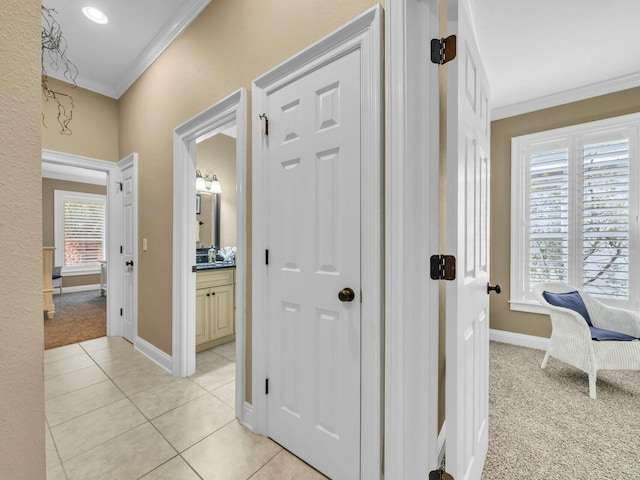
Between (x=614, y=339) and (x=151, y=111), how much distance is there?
4552mm

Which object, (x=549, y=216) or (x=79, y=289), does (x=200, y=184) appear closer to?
(x=549, y=216)

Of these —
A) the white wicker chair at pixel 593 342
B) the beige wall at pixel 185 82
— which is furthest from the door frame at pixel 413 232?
the white wicker chair at pixel 593 342

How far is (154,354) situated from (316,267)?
2.27 meters

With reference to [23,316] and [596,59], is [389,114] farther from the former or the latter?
[596,59]

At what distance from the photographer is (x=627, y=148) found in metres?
2.68

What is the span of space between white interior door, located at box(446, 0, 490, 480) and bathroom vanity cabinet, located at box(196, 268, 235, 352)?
247cm

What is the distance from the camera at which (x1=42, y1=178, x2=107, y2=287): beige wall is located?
607 cm

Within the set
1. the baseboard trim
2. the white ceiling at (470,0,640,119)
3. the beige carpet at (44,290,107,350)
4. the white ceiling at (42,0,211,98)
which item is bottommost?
the beige carpet at (44,290,107,350)

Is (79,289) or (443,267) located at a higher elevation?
(443,267)

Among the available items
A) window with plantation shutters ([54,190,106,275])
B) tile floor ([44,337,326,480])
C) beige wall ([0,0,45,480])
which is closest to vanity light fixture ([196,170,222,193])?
tile floor ([44,337,326,480])

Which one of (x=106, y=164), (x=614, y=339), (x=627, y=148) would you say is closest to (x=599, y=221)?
(x=627, y=148)

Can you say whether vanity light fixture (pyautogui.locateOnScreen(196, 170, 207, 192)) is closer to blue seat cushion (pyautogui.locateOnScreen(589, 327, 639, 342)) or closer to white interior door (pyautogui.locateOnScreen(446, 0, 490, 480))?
white interior door (pyautogui.locateOnScreen(446, 0, 490, 480))

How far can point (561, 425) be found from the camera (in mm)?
1827

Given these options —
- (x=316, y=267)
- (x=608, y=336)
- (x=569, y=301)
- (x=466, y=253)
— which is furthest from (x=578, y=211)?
(x=316, y=267)
